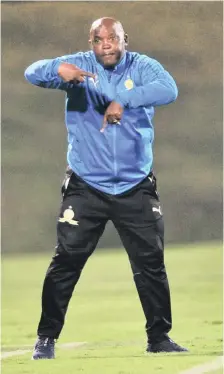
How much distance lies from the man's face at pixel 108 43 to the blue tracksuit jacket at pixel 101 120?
0.05 metres

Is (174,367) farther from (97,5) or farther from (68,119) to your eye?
(97,5)

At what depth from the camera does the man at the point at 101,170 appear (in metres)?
5.50

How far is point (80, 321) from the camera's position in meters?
6.91

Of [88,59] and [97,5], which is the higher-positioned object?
[97,5]

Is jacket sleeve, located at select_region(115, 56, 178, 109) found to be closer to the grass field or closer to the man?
the man

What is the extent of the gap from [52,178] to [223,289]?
2.48 m

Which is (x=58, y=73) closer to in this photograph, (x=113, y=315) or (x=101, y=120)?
(x=101, y=120)

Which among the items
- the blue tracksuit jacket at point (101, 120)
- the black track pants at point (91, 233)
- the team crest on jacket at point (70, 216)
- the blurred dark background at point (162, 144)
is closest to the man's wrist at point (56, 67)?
the blue tracksuit jacket at point (101, 120)

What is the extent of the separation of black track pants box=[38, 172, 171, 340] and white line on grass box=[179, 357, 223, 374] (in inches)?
15.0

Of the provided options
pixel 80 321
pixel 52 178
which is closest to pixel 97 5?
pixel 52 178

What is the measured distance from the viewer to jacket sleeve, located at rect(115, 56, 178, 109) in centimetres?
539

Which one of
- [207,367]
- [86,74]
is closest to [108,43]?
[86,74]

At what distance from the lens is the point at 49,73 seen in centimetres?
549

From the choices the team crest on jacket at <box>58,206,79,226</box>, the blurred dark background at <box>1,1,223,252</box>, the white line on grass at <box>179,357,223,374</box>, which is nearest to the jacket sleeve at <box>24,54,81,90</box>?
the team crest on jacket at <box>58,206,79,226</box>
